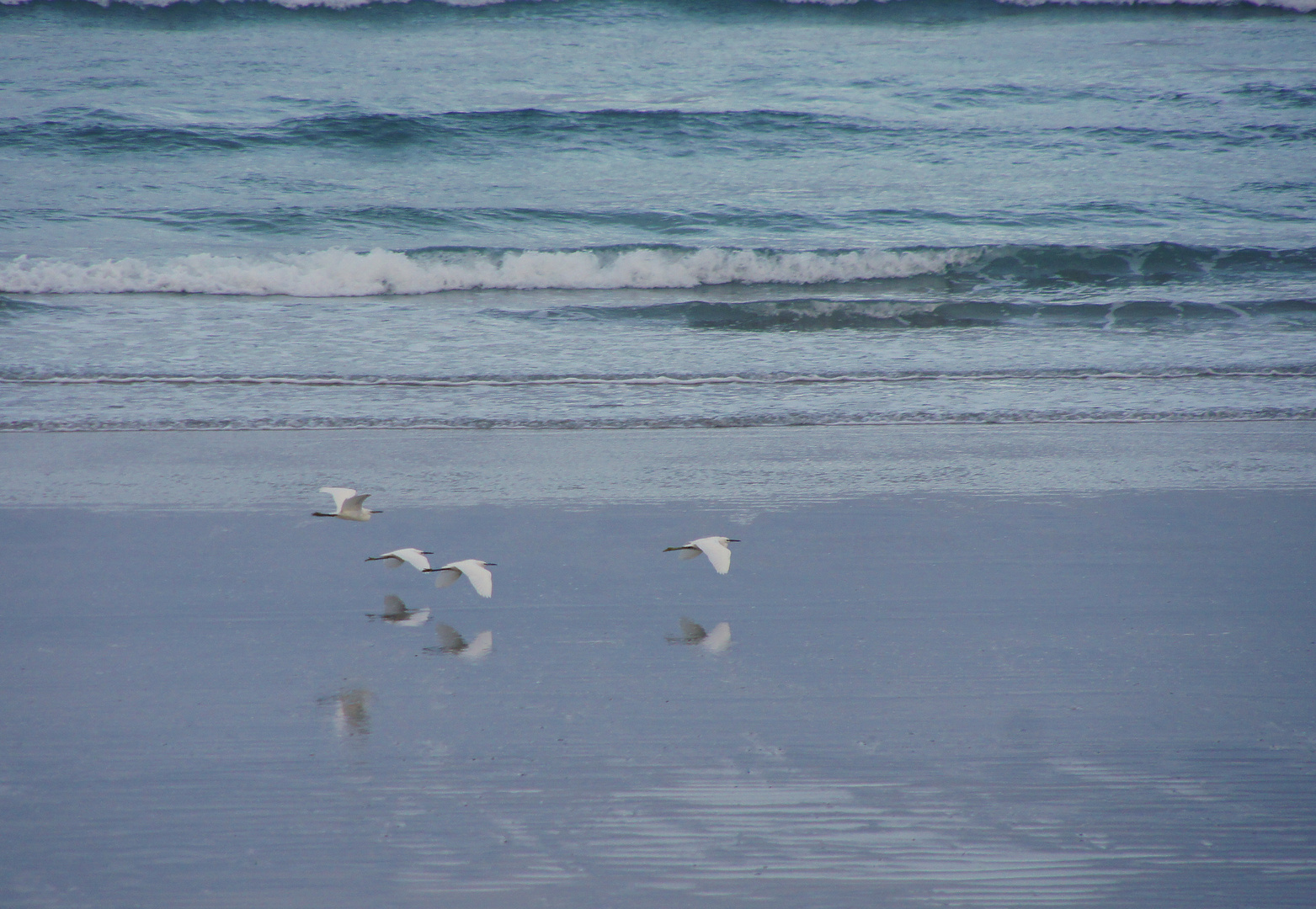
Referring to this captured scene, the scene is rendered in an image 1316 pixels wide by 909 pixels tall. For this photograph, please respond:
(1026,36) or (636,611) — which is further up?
(1026,36)

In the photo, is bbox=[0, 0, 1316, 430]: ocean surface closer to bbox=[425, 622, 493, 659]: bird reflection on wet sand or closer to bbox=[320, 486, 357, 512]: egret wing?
bbox=[320, 486, 357, 512]: egret wing

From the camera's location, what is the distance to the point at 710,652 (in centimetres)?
299

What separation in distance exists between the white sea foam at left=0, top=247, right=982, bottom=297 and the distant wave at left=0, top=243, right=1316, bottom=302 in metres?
0.01

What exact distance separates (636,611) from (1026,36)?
1673 cm

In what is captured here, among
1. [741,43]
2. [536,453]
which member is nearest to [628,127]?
[741,43]

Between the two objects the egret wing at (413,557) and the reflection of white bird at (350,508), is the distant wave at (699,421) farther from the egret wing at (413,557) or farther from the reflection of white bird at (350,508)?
the egret wing at (413,557)

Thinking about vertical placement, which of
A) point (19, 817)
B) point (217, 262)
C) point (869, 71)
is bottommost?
point (19, 817)

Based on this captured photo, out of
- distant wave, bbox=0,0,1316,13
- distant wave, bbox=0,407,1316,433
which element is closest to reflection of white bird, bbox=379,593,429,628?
distant wave, bbox=0,407,1316,433

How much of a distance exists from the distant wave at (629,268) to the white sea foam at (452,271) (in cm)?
1

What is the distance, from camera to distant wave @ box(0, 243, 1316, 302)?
8797mm

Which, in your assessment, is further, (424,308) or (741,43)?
(741,43)

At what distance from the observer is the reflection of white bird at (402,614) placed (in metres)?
3.15

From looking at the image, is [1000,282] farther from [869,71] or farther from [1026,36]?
[1026,36]

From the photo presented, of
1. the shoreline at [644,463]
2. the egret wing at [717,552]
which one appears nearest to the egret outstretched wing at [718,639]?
the egret wing at [717,552]
